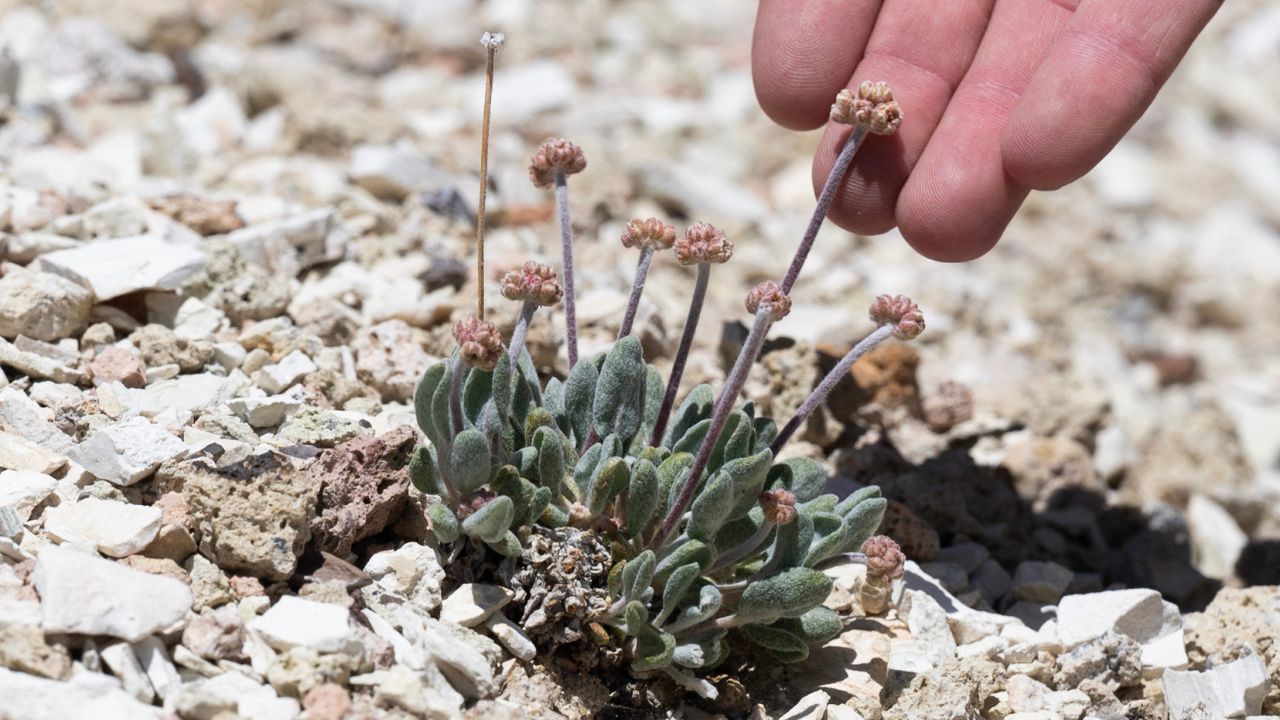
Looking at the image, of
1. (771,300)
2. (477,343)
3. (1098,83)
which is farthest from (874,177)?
(477,343)

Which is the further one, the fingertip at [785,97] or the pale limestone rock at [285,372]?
the fingertip at [785,97]

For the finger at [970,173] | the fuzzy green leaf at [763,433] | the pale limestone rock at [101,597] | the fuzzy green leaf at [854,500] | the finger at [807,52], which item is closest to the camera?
the pale limestone rock at [101,597]

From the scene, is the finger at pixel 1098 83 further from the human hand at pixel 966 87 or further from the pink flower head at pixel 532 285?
the pink flower head at pixel 532 285

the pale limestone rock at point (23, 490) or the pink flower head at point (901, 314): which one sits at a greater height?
the pink flower head at point (901, 314)

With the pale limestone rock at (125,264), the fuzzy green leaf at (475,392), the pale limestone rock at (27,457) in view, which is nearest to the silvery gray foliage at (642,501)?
the fuzzy green leaf at (475,392)

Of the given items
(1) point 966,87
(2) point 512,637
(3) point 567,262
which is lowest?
(2) point 512,637

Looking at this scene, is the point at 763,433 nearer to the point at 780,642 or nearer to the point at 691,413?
the point at 691,413

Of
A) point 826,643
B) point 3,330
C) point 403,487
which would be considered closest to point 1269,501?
point 826,643
